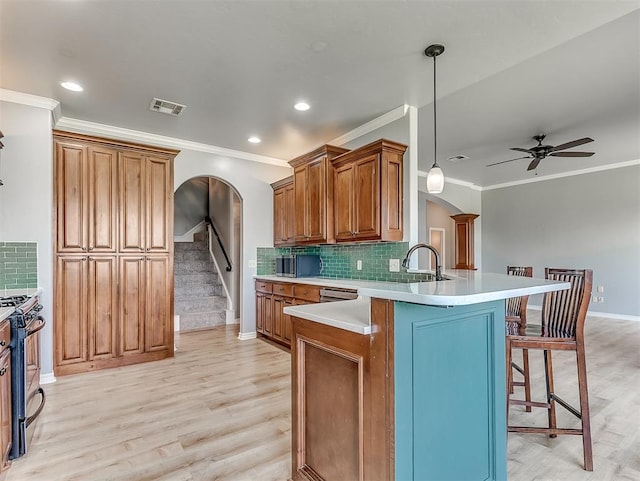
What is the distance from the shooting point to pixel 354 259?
443cm

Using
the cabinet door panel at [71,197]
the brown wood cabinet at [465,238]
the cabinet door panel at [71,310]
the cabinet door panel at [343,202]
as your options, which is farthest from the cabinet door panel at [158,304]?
the brown wood cabinet at [465,238]

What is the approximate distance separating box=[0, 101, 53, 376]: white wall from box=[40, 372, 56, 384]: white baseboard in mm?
20

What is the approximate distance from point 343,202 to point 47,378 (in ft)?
11.5

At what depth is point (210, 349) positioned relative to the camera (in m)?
4.46

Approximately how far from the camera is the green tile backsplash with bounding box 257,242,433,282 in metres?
3.74

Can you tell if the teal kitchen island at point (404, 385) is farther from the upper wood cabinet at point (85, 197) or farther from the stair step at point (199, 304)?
the stair step at point (199, 304)

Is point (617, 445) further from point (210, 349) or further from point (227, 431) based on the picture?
point (210, 349)

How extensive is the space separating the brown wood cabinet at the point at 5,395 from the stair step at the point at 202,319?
3.64 m

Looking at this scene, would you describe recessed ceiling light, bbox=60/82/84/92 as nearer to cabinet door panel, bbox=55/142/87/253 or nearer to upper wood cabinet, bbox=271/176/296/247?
cabinet door panel, bbox=55/142/87/253

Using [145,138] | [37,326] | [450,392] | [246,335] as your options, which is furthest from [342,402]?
[145,138]

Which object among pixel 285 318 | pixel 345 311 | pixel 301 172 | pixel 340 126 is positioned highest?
pixel 340 126

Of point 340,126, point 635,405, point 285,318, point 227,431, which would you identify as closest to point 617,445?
point 635,405

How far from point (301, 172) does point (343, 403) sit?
3.45 meters

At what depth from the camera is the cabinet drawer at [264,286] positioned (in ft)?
15.7
